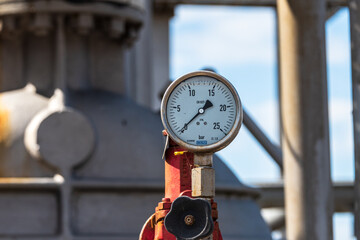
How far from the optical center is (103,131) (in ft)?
47.8

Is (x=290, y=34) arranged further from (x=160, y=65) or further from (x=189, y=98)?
(x=160, y=65)

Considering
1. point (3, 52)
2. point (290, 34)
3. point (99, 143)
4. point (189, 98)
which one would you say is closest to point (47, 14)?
point (3, 52)

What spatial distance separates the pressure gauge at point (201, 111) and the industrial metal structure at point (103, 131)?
5436 mm

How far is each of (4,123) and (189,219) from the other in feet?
22.0

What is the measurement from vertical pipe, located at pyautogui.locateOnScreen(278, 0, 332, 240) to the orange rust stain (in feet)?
12.2

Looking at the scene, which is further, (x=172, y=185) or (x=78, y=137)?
(x=78, y=137)

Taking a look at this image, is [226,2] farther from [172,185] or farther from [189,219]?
[189,219]

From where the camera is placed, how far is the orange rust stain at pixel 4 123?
14.4 meters

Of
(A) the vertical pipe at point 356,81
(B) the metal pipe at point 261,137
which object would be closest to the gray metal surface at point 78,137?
(B) the metal pipe at point 261,137

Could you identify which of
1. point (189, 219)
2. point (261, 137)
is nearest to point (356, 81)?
point (261, 137)

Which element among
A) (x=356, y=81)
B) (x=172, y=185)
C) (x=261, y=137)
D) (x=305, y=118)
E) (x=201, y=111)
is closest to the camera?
(x=201, y=111)

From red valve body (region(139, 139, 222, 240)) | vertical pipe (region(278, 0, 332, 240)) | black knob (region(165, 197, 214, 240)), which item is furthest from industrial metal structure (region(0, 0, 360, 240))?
Result: black knob (region(165, 197, 214, 240))

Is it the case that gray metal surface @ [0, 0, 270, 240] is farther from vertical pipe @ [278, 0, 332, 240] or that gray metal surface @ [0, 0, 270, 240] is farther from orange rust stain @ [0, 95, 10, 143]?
vertical pipe @ [278, 0, 332, 240]

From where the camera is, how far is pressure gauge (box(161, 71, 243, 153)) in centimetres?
865
